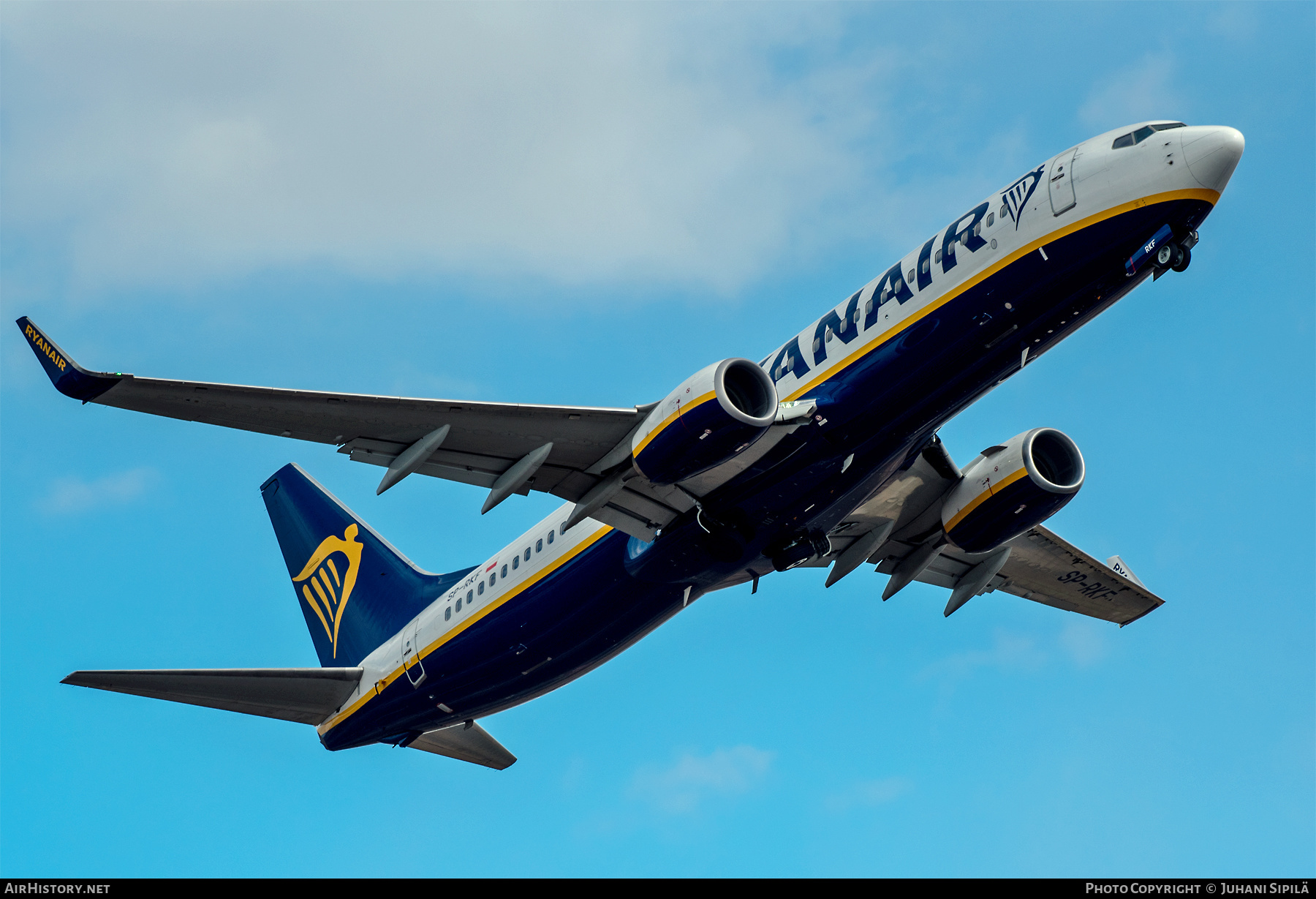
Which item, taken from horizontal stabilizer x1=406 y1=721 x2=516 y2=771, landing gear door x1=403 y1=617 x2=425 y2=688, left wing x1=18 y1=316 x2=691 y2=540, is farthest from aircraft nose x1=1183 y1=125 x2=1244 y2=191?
horizontal stabilizer x1=406 y1=721 x2=516 y2=771

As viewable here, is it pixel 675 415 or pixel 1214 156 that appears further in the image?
pixel 675 415

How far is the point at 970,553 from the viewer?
28.2m

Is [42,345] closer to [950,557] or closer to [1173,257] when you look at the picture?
[1173,257]

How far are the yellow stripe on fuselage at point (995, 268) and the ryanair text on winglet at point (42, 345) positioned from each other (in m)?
12.8

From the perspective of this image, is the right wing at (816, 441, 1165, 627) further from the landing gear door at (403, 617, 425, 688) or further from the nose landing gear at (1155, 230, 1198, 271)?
the landing gear door at (403, 617, 425, 688)

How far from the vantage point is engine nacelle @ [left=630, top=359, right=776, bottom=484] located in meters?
21.5

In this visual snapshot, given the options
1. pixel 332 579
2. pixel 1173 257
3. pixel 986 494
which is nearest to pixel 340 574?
pixel 332 579

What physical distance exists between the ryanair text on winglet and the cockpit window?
708 inches

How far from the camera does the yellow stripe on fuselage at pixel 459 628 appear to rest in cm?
2672

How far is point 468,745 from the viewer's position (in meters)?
32.4

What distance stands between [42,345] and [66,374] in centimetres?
77

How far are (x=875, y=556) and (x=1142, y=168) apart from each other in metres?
12.9

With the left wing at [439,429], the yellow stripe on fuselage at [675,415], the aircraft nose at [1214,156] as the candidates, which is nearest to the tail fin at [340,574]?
the left wing at [439,429]

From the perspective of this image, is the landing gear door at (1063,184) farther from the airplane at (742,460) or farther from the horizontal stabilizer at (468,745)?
the horizontal stabilizer at (468,745)
